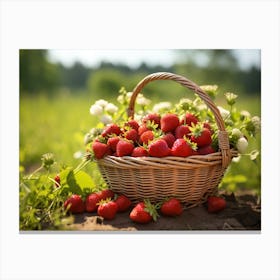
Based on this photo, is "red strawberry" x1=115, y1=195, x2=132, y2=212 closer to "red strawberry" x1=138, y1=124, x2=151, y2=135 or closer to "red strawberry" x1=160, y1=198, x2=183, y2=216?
"red strawberry" x1=160, y1=198, x2=183, y2=216

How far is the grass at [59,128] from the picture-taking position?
9.04 feet

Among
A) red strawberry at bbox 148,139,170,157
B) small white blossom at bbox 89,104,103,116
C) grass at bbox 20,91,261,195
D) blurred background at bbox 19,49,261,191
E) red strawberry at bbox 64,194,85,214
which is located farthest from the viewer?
grass at bbox 20,91,261,195

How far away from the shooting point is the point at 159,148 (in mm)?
1582

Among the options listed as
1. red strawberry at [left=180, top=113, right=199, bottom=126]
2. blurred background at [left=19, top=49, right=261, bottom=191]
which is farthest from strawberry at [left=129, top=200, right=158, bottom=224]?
blurred background at [left=19, top=49, right=261, bottom=191]

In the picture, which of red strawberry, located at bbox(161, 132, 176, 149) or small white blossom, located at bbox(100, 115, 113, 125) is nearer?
red strawberry, located at bbox(161, 132, 176, 149)

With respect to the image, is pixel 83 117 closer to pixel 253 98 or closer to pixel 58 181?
pixel 253 98

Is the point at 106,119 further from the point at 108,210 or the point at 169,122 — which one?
the point at 108,210

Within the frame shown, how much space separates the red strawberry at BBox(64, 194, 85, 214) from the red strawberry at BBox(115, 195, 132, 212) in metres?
0.15

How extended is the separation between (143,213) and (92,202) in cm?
24

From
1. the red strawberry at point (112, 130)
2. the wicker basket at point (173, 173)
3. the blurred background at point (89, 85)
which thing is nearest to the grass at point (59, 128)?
the blurred background at point (89, 85)

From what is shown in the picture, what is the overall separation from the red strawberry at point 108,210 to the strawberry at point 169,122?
0.35 meters

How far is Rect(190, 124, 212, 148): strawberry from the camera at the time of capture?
1.65m

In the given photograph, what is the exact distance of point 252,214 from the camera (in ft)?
5.94
